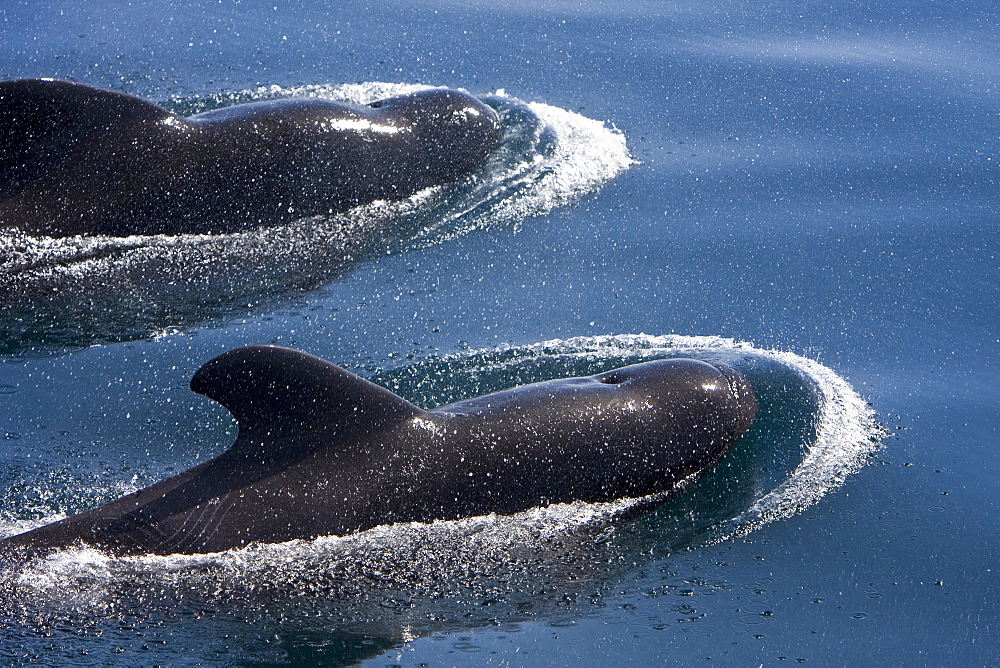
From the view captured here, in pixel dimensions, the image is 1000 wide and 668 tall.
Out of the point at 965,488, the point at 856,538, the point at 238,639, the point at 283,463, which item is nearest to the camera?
the point at 238,639

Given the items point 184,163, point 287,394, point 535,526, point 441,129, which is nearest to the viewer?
point 287,394

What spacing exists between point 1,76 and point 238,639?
955 cm

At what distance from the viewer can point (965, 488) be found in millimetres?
8383

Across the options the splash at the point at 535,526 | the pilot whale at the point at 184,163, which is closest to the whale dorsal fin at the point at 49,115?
the pilot whale at the point at 184,163

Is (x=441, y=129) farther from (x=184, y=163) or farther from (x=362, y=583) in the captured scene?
(x=362, y=583)

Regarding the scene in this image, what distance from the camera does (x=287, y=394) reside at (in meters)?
7.30

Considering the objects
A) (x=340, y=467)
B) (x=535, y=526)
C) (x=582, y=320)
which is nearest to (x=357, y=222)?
(x=582, y=320)

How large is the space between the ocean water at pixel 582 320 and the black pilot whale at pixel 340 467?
0.14 meters

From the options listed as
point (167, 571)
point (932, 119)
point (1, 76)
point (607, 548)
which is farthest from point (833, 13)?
point (167, 571)

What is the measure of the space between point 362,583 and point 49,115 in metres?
5.64

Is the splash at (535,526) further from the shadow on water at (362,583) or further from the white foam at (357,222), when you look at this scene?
the white foam at (357,222)

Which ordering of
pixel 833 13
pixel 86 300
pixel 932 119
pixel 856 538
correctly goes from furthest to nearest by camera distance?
1. pixel 833 13
2. pixel 932 119
3. pixel 86 300
4. pixel 856 538

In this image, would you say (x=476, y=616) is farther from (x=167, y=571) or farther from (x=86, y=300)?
(x=86, y=300)

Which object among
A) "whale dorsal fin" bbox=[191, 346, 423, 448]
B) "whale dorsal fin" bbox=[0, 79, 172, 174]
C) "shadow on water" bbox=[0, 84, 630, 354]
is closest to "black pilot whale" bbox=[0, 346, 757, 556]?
"whale dorsal fin" bbox=[191, 346, 423, 448]
